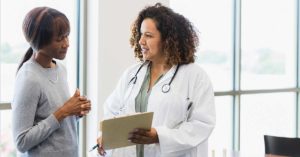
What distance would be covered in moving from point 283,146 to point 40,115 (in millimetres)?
1573

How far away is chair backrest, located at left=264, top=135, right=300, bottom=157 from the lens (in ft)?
9.00

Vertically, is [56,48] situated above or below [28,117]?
above

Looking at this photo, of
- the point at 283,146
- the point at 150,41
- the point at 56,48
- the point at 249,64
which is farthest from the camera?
the point at 249,64

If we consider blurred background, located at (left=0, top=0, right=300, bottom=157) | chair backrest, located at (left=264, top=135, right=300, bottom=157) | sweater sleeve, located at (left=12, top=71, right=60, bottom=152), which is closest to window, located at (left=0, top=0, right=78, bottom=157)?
blurred background, located at (left=0, top=0, right=300, bottom=157)

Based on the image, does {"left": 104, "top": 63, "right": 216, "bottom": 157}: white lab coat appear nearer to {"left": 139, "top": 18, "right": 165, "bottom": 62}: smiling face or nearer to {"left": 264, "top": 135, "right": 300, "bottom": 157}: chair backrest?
{"left": 139, "top": 18, "right": 165, "bottom": 62}: smiling face

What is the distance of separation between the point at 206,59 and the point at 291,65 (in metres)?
1.42

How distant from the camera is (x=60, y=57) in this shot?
205 cm

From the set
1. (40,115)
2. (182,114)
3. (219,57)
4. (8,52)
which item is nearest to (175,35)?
→ (182,114)

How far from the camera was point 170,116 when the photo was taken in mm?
2160

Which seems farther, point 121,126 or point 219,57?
point 219,57

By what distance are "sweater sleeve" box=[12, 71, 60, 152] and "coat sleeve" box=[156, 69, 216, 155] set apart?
1.73ft

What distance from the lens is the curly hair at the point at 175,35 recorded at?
2270 millimetres

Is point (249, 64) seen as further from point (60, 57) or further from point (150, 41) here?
point (60, 57)

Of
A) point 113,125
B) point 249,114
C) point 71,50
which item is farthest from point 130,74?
point 249,114
